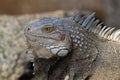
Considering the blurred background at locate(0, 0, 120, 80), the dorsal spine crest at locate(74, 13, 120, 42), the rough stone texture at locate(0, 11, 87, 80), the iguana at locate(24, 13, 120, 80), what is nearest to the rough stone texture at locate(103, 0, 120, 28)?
the blurred background at locate(0, 0, 120, 80)

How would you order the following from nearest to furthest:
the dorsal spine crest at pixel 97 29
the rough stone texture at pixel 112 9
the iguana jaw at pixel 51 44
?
the iguana jaw at pixel 51 44 < the dorsal spine crest at pixel 97 29 < the rough stone texture at pixel 112 9

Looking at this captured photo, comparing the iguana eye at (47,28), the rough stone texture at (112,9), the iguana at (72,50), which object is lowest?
the iguana at (72,50)

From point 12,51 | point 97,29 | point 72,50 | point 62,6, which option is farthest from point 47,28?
point 62,6

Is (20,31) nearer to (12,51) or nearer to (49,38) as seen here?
(12,51)

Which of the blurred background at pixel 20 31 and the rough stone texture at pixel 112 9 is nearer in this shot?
the blurred background at pixel 20 31

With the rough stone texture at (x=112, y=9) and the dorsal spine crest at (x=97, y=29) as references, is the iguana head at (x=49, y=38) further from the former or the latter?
the rough stone texture at (x=112, y=9)

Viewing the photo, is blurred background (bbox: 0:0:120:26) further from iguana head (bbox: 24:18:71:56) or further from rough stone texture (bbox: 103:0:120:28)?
iguana head (bbox: 24:18:71:56)

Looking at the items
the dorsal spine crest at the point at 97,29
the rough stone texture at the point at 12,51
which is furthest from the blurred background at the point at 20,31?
the dorsal spine crest at the point at 97,29

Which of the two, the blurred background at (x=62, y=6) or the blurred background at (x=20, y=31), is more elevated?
the blurred background at (x=62, y=6)

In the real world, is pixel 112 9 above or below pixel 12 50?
above
